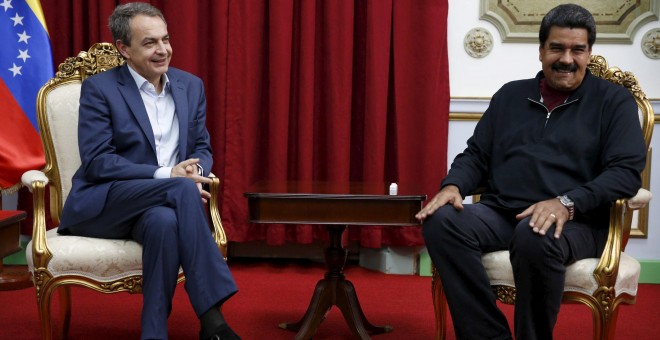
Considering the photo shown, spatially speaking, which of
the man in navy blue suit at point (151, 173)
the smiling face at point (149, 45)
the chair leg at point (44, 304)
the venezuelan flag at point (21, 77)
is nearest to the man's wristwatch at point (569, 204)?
the man in navy blue suit at point (151, 173)

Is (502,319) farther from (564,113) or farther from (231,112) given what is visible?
(231,112)

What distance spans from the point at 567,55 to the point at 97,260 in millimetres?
1823

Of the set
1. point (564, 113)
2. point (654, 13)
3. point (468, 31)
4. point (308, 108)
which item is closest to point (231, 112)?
point (308, 108)

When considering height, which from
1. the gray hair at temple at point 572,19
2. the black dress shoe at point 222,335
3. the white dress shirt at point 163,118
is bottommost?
the black dress shoe at point 222,335

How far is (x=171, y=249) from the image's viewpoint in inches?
104

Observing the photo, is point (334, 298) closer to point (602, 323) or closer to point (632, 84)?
point (602, 323)

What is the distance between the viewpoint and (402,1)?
4.23 meters

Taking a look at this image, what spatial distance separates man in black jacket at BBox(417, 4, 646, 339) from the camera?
8.08 ft

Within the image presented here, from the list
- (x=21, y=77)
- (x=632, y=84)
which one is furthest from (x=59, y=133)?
(x=632, y=84)

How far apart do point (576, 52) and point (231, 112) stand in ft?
6.89

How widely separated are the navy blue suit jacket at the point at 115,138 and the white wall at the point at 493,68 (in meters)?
1.76

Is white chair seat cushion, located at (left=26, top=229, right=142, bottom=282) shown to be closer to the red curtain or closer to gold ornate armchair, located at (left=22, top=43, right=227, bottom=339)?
gold ornate armchair, located at (left=22, top=43, right=227, bottom=339)

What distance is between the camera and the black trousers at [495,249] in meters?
2.43

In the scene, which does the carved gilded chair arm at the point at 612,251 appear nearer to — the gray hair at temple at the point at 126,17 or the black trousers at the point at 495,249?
the black trousers at the point at 495,249
